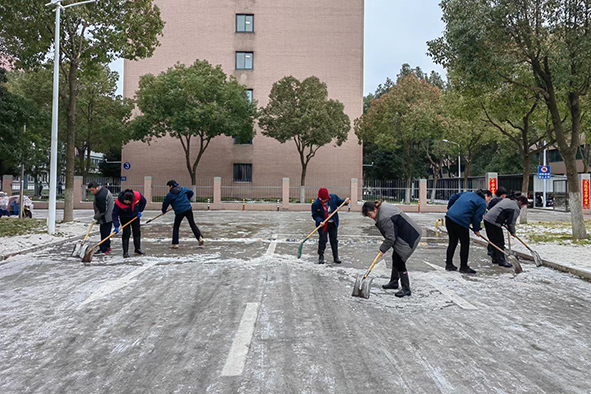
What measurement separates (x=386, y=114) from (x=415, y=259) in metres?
26.0

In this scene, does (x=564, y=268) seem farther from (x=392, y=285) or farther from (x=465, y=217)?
(x=392, y=285)

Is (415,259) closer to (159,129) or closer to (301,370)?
(301,370)

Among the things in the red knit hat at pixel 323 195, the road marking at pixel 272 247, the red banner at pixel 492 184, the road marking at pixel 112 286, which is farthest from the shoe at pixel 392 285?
the red banner at pixel 492 184

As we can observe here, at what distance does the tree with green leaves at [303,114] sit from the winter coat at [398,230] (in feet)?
79.4

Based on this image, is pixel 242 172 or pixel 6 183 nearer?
pixel 6 183

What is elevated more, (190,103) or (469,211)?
(190,103)

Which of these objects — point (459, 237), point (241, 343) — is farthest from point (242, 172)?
point (241, 343)

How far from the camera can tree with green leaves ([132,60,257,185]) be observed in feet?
92.0

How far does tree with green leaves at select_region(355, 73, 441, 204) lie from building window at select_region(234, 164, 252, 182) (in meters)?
9.46

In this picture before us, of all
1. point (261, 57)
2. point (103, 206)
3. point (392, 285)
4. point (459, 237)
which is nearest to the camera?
point (392, 285)

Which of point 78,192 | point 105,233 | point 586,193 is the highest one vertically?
point 586,193

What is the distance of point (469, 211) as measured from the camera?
778 centimetres

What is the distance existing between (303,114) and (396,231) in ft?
80.4

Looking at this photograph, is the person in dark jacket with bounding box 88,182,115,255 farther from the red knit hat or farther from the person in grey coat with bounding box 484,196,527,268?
the person in grey coat with bounding box 484,196,527,268
